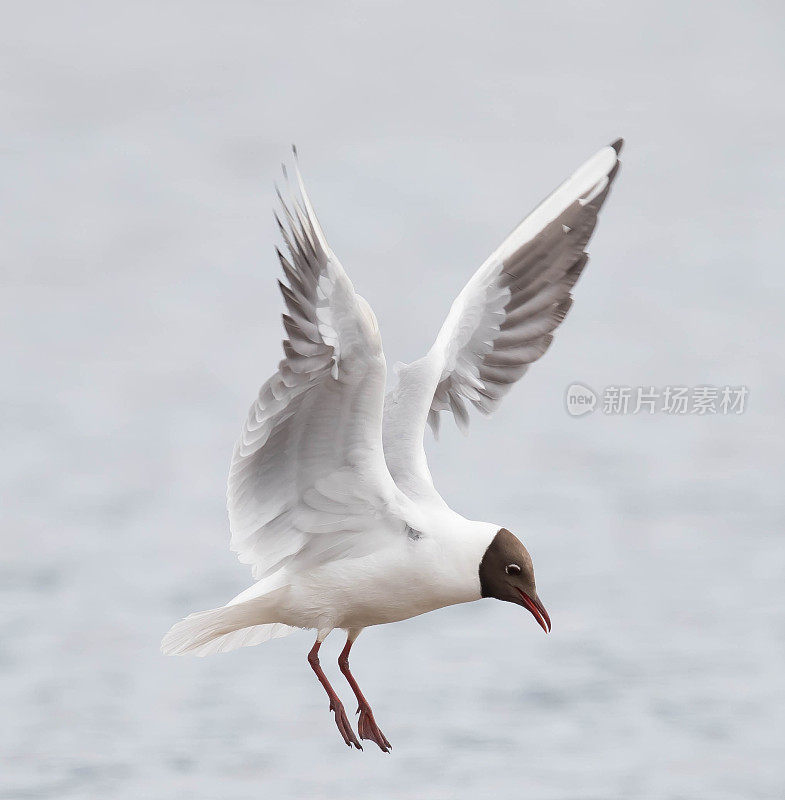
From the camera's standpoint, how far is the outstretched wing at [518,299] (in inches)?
245

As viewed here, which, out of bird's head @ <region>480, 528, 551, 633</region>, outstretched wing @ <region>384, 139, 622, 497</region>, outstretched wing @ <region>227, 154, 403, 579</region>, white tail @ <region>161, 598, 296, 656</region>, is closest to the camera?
outstretched wing @ <region>227, 154, 403, 579</region>

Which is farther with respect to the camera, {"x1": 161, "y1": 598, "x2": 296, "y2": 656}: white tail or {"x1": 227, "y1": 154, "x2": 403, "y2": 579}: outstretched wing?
{"x1": 161, "y1": 598, "x2": 296, "y2": 656}: white tail

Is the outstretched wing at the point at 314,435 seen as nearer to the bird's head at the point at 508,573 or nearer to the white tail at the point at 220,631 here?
the white tail at the point at 220,631

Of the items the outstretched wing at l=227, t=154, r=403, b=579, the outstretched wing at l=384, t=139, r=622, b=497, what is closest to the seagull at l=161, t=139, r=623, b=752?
the outstretched wing at l=227, t=154, r=403, b=579

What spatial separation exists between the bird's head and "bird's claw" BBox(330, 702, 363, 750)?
57cm

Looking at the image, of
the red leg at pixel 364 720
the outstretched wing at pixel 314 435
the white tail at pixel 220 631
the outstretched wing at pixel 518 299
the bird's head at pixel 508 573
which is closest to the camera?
the outstretched wing at pixel 314 435

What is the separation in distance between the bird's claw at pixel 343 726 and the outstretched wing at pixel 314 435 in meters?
0.46

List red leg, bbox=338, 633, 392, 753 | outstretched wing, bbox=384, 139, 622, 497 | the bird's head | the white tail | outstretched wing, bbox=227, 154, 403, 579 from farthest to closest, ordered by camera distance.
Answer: outstretched wing, bbox=384, 139, 622, 497 → red leg, bbox=338, 633, 392, 753 → the white tail → the bird's head → outstretched wing, bbox=227, 154, 403, 579

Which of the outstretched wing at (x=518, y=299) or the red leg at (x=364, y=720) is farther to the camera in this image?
the outstretched wing at (x=518, y=299)

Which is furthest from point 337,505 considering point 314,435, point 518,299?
point 518,299

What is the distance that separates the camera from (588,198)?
631cm

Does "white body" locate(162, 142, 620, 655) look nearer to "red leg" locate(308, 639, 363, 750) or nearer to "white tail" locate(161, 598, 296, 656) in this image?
"white tail" locate(161, 598, 296, 656)

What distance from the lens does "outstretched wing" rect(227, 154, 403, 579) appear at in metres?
4.81

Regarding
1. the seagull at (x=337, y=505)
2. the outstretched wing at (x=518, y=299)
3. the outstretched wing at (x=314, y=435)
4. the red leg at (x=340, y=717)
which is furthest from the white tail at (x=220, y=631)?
the outstretched wing at (x=518, y=299)
